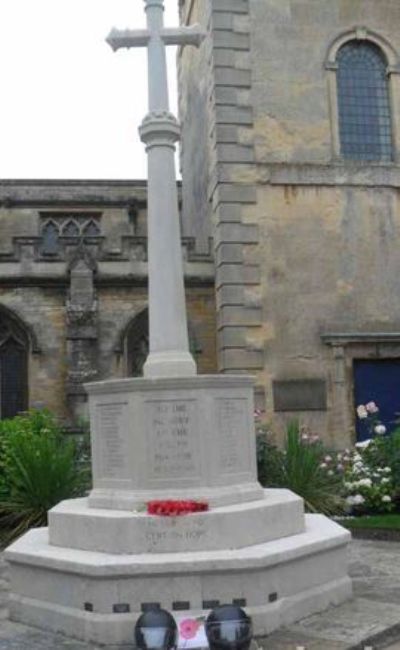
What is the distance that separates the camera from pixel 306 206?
17672mm

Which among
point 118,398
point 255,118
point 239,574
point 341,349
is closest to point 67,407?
point 341,349

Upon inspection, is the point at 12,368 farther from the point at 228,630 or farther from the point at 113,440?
the point at 228,630

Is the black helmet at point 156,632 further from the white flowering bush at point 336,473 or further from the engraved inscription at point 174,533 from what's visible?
the white flowering bush at point 336,473

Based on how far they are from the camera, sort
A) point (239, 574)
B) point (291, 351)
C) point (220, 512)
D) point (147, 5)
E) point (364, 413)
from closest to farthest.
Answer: point (239, 574)
point (220, 512)
point (147, 5)
point (364, 413)
point (291, 351)

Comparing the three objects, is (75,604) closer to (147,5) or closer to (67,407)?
(147,5)

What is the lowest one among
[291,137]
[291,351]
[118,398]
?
[118,398]

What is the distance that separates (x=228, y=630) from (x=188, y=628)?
0.39 m

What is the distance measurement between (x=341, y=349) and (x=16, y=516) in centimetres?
869

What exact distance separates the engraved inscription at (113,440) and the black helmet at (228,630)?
2.00 meters

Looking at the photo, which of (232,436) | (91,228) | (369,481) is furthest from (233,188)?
(232,436)

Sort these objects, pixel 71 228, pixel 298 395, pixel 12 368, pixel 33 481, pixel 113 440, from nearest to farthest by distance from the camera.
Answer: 1. pixel 113 440
2. pixel 33 481
3. pixel 298 395
4. pixel 12 368
5. pixel 71 228

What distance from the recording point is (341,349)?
17.2 meters

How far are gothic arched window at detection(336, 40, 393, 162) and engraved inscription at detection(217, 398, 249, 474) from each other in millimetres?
12502

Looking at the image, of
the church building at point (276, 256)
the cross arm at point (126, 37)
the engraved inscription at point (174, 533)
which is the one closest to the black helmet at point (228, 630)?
the engraved inscription at point (174, 533)
